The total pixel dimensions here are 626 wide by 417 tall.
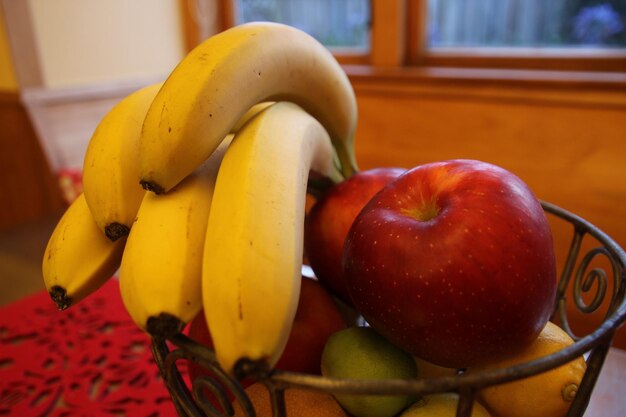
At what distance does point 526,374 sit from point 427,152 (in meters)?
1.15

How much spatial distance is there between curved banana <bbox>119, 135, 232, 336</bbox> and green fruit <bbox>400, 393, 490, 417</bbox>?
0.55ft

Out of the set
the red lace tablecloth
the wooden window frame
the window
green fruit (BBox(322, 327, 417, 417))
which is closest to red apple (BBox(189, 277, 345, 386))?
green fruit (BBox(322, 327, 417, 417))

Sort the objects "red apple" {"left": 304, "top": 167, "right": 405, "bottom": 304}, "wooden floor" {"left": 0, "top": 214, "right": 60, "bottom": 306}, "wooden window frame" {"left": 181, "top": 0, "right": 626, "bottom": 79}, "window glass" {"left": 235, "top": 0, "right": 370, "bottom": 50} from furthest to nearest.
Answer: "window glass" {"left": 235, "top": 0, "right": 370, "bottom": 50}, "wooden window frame" {"left": 181, "top": 0, "right": 626, "bottom": 79}, "wooden floor" {"left": 0, "top": 214, "right": 60, "bottom": 306}, "red apple" {"left": 304, "top": 167, "right": 405, "bottom": 304}

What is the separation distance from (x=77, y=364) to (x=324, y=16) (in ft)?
5.08

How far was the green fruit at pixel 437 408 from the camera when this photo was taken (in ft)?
1.11

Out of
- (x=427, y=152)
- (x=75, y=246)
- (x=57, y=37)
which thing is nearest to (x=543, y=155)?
(x=427, y=152)

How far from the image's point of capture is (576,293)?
0.46 metres

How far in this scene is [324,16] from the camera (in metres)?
1.81

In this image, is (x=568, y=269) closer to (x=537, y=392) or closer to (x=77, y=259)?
(x=537, y=392)

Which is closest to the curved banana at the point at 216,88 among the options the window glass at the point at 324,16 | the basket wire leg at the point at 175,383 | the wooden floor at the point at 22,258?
the basket wire leg at the point at 175,383

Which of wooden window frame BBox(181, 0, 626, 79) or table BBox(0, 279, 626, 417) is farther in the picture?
wooden window frame BBox(181, 0, 626, 79)

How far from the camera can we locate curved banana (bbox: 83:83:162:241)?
383 mm

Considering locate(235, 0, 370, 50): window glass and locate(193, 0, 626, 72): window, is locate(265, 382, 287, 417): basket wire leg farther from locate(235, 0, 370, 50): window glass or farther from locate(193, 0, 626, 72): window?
locate(235, 0, 370, 50): window glass

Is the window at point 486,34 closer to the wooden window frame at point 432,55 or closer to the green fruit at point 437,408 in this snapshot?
the wooden window frame at point 432,55
